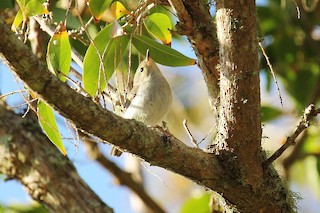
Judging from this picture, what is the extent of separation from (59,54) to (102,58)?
0.20m

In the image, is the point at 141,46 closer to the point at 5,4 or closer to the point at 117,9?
the point at 117,9

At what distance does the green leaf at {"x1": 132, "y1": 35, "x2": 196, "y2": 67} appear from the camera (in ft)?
7.95

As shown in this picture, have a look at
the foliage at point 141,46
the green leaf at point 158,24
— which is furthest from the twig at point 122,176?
the green leaf at point 158,24

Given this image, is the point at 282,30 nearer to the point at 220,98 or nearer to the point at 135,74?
the point at 135,74

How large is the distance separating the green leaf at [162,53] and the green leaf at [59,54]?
1.08ft

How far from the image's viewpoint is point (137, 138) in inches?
77.0

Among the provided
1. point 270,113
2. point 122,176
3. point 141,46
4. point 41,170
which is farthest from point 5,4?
point 270,113

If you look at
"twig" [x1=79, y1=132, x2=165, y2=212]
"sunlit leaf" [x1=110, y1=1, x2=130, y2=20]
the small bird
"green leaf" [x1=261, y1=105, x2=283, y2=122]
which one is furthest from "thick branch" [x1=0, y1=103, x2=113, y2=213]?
"green leaf" [x1=261, y1=105, x2=283, y2=122]

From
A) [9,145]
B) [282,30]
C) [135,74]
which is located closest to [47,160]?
[9,145]

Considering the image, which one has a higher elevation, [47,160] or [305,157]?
[305,157]

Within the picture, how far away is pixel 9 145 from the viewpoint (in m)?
3.04

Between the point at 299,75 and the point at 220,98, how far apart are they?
2.22 m

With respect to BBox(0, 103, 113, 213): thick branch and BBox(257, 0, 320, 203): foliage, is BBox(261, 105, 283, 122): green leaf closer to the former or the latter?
BBox(257, 0, 320, 203): foliage

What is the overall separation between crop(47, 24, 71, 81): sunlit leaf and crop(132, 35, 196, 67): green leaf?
1.08 ft
